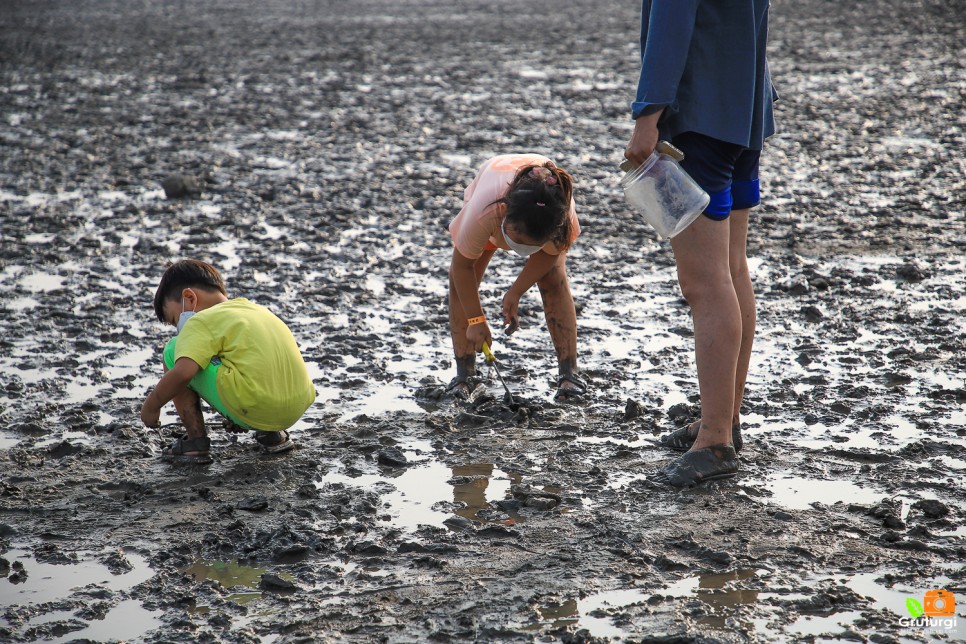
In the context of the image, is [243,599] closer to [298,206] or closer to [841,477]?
[841,477]

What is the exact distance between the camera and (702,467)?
3.75 m

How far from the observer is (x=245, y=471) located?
13.2 ft

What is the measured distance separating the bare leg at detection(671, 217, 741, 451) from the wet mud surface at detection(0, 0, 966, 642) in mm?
387

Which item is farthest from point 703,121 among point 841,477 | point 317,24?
point 317,24

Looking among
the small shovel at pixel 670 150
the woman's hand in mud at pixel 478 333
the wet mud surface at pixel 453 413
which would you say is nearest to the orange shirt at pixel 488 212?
the woman's hand in mud at pixel 478 333

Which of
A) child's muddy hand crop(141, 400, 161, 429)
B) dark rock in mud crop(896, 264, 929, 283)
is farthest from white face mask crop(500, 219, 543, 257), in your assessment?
dark rock in mud crop(896, 264, 929, 283)

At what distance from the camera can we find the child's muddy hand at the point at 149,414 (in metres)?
3.98

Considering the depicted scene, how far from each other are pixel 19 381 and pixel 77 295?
136cm

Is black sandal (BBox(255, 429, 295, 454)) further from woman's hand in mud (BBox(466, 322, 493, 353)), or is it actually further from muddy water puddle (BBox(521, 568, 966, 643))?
muddy water puddle (BBox(521, 568, 966, 643))

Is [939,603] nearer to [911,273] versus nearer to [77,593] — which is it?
[77,593]

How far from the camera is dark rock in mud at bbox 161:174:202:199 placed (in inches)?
332

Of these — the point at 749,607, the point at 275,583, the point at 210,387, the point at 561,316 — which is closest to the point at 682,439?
the point at 561,316

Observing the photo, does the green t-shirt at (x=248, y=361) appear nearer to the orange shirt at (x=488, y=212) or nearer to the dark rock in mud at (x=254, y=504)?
the dark rock in mud at (x=254, y=504)

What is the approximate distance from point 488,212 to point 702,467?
1.41 m
